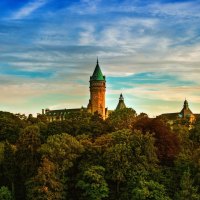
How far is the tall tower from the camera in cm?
13300

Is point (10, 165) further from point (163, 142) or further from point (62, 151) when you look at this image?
point (163, 142)

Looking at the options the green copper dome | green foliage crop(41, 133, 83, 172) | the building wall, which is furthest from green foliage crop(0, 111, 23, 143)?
the green copper dome

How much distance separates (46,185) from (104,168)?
204 inches

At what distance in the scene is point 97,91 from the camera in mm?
134125

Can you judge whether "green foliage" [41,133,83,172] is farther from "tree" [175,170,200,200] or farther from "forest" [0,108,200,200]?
"tree" [175,170,200,200]

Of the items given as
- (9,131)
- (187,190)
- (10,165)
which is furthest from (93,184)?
(9,131)

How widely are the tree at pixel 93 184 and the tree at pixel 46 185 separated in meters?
1.91

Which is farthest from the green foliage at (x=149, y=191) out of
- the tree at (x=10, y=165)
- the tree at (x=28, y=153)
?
the tree at (x=10, y=165)

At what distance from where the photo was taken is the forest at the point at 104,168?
4003 cm

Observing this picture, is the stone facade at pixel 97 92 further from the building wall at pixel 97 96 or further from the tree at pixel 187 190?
the tree at pixel 187 190

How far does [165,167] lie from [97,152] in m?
6.29

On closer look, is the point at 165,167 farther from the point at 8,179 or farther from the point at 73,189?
the point at 8,179

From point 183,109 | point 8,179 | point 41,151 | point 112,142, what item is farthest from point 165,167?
point 183,109

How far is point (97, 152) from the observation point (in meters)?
43.4
